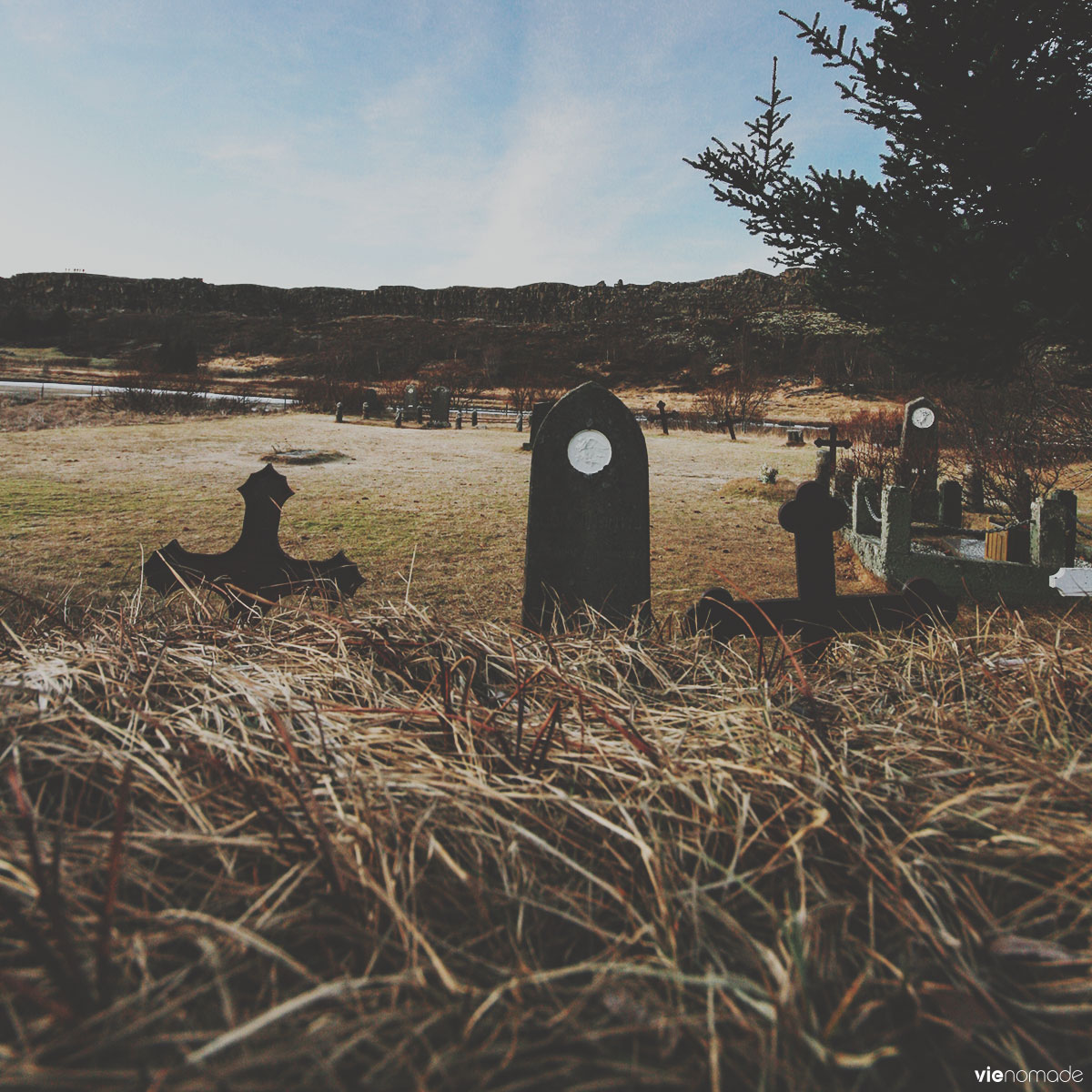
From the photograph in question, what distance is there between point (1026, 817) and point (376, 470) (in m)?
11.5

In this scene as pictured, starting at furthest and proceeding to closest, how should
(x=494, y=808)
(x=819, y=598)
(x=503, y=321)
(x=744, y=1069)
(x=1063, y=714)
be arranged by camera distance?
(x=503, y=321) → (x=819, y=598) → (x=1063, y=714) → (x=494, y=808) → (x=744, y=1069)

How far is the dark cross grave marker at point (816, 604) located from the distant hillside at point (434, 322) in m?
55.9

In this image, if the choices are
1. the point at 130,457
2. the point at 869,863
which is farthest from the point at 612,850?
the point at 130,457

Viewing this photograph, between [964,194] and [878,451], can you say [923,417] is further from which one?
[964,194]

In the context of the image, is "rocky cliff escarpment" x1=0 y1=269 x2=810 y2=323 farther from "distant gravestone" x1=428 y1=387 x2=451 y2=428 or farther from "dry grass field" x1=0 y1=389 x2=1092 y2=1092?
"dry grass field" x1=0 y1=389 x2=1092 y2=1092

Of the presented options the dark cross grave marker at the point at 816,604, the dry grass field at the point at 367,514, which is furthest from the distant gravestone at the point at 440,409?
the dark cross grave marker at the point at 816,604

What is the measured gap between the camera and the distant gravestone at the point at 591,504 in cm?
317

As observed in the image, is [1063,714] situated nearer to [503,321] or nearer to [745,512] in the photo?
[745,512]

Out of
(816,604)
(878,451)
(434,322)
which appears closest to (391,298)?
(434,322)

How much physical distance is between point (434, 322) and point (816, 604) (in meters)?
93.4

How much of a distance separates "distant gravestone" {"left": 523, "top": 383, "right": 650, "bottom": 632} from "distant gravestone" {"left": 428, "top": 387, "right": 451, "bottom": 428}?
2041cm

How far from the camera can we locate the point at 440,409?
2311 centimetres

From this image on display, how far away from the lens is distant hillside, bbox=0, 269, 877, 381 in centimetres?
6731

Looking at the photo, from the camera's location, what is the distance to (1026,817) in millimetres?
927
